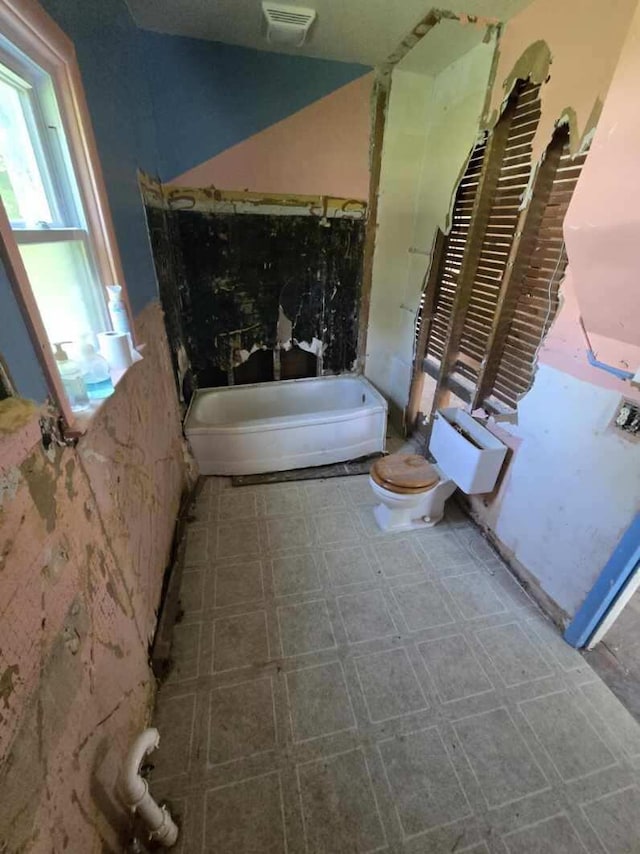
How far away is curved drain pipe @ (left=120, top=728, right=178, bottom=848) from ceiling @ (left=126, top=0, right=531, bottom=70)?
9.20ft

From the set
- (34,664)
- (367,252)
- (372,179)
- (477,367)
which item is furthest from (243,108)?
(34,664)

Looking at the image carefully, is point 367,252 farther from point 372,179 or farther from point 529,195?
point 529,195

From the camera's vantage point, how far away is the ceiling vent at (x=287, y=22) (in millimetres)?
1646

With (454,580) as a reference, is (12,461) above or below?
above

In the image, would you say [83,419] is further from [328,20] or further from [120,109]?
[328,20]

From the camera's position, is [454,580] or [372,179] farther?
[372,179]

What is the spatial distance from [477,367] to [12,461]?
6.60ft

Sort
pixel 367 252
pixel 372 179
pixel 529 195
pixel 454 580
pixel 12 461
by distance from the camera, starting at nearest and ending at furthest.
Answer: pixel 12 461 → pixel 529 195 → pixel 454 580 → pixel 372 179 → pixel 367 252

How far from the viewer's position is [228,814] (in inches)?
40.6

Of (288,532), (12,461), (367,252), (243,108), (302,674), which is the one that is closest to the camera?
(12,461)

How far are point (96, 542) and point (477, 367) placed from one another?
192 centimetres

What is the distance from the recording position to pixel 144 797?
0.88 m

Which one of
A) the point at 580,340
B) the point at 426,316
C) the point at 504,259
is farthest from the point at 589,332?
the point at 426,316

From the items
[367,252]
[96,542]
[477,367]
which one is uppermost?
[367,252]
